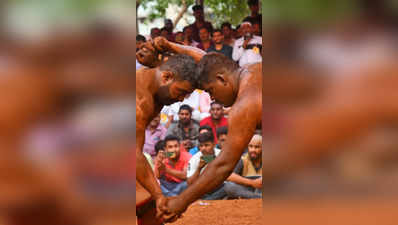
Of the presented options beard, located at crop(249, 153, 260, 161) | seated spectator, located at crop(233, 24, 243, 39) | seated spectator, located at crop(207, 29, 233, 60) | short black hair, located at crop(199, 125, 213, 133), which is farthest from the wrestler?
beard, located at crop(249, 153, 260, 161)

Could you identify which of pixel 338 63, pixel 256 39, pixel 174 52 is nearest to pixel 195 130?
pixel 256 39

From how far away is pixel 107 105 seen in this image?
110cm

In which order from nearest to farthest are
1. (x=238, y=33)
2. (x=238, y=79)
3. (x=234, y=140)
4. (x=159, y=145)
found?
(x=234, y=140), (x=238, y=79), (x=238, y=33), (x=159, y=145)

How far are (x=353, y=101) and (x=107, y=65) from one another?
2.40 feet

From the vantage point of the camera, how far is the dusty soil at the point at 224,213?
12.8ft

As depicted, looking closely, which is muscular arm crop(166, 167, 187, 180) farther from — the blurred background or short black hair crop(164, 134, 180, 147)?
the blurred background

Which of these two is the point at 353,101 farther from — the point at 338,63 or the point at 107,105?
the point at 107,105

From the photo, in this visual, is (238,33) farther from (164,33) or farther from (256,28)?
(164,33)

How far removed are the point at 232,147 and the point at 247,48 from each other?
1.15m

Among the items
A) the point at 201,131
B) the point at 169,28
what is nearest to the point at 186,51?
the point at 169,28

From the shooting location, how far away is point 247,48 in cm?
336

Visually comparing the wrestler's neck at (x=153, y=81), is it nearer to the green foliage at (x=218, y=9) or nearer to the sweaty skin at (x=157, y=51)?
the sweaty skin at (x=157, y=51)

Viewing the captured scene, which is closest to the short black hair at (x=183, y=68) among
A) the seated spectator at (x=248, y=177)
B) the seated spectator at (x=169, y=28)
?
the seated spectator at (x=169, y=28)

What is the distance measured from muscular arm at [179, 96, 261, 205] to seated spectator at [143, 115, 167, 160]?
1.94 metres
